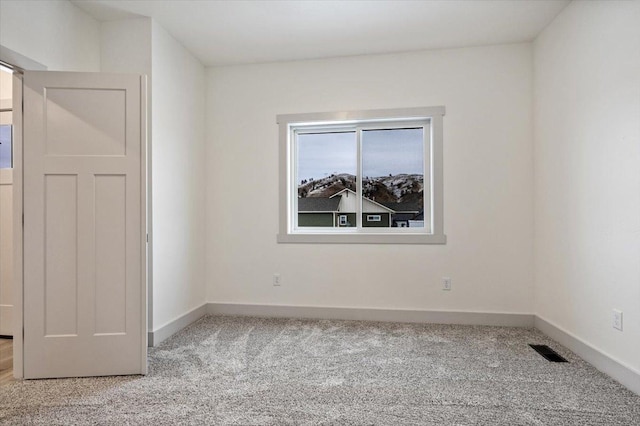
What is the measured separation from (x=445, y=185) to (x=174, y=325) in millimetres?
2832

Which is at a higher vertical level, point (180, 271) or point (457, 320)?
point (180, 271)

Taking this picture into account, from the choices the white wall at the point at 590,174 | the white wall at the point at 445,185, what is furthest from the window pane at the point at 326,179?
the white wall at the point at 590,174

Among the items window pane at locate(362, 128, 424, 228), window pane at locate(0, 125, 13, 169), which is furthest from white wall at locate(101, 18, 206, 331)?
window pane at locate(362, 128, 424, 228)

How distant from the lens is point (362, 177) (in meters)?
3.84

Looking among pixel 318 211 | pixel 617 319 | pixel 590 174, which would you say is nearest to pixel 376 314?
pixel 318 211

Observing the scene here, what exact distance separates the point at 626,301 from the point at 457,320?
1.45 metres

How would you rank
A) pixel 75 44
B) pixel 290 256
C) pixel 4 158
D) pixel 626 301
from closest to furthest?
1. pixel 626 301
2. pixel 75 44
3. pixel 4 158
4. pixel 290 256

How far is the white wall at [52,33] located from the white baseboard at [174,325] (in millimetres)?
2144

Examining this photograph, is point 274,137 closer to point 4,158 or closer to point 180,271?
point 180,271

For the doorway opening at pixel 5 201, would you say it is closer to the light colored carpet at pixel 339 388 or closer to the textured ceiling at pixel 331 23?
the textured ceiling at pixel 331 23

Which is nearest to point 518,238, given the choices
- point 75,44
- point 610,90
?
point 610,90

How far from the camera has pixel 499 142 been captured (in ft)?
11.3

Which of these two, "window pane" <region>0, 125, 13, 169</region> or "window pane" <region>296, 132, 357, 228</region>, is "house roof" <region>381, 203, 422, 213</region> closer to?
"window pane" <region>296, 132, 357, 228</region>

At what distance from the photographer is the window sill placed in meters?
3.55
